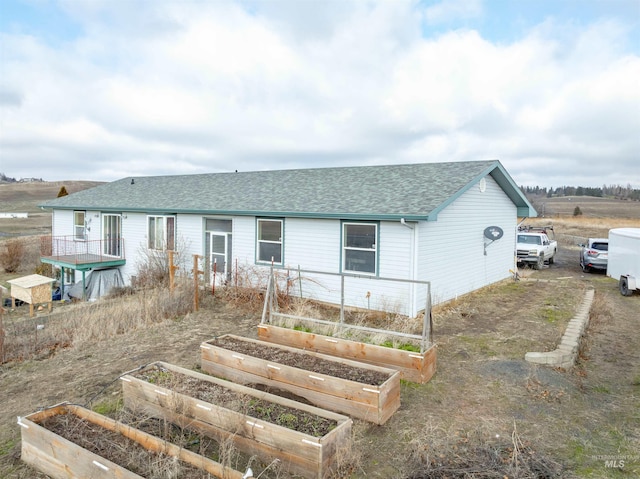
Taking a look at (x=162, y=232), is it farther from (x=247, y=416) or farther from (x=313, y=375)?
(x=247, y=416)

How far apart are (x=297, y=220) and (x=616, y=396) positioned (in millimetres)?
8768

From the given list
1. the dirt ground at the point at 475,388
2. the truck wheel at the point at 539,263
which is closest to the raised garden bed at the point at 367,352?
the dirt ground at the point at 475,388

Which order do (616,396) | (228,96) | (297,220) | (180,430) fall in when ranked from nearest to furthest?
1. (180,430)
2. (616,396)
3. (297,220)
4. (228,96)

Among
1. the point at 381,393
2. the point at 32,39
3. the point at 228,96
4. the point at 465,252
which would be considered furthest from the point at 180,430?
the point at 228,96

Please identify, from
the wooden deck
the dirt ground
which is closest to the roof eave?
the wooden deck

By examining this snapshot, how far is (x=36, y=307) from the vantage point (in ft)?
51.1

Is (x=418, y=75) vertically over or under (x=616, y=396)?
over

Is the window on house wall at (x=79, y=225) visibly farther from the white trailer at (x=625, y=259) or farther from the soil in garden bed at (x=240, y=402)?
the white trailer at (x=625, y=259)

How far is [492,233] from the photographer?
1445 centimetres

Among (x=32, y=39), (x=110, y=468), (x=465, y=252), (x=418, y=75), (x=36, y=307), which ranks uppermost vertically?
(x=32, y=39)

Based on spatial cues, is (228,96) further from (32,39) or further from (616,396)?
(616,396)

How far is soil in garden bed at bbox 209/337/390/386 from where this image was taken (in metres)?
5.80

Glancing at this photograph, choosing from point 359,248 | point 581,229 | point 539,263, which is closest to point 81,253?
point 359,248

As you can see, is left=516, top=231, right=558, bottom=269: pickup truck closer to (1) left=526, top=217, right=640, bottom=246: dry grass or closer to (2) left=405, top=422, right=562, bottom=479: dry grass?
(1) left=526, top=217, right=640, bottom=246: dry grass
